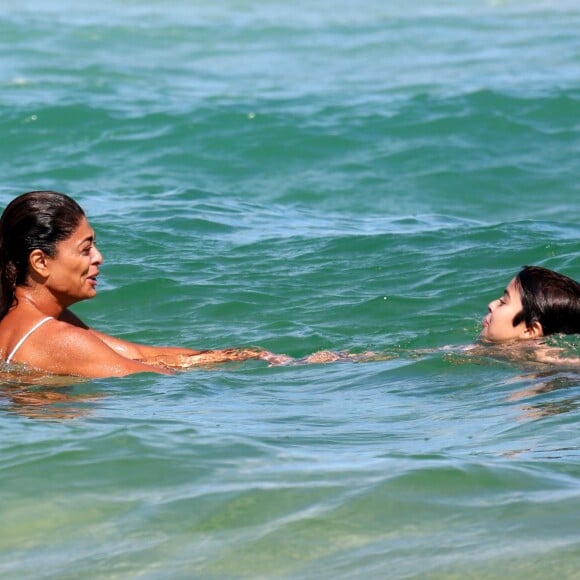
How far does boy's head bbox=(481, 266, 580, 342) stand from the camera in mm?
7121

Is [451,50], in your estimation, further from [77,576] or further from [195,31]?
[77,576]

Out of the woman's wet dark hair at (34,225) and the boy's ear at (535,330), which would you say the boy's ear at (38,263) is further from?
the boy's ear at (535,330)

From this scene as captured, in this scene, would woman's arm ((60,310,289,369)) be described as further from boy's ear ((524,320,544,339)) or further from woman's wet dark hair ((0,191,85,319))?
boy's ear ((524,320,544,339))

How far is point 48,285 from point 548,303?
2.85m

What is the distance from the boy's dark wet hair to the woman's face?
8.24ft

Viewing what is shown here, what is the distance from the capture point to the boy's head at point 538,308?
7121 millimetres

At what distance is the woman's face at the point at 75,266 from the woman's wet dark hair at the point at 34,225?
0.12 feet

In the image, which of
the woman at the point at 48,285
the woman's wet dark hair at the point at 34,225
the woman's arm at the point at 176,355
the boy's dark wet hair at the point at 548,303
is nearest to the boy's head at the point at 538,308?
the boy's dark wet hair at the point at 548,303

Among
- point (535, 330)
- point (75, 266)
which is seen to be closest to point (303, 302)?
point (535, 330)

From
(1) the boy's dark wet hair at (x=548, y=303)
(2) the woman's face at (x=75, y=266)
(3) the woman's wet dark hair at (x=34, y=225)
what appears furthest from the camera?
(1) the boy's dark wet hair at (x=548, y=303)

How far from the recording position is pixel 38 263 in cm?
605

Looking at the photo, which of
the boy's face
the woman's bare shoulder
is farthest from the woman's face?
the boy's face

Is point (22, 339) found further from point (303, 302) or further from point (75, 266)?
point (303, 302)

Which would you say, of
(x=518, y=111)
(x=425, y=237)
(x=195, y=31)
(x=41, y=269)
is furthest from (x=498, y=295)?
(x=195, y=31)
